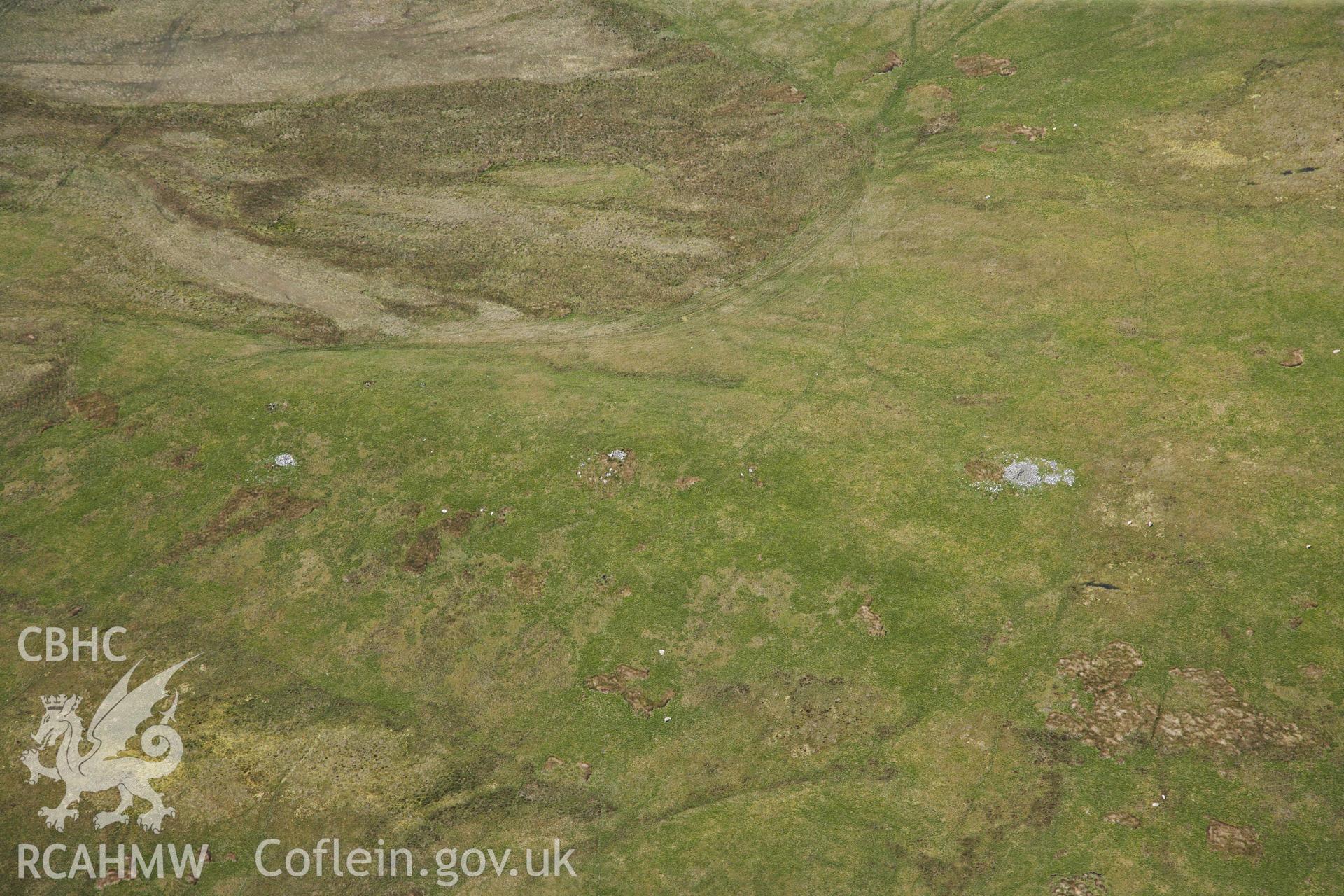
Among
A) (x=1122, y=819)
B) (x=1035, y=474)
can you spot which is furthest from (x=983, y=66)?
(x=1122, y=819)

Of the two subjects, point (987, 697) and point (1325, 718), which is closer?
point (1325, 718)

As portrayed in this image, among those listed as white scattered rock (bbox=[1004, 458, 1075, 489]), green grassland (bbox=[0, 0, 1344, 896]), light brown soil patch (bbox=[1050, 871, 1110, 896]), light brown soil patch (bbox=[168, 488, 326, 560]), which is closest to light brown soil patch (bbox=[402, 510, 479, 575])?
green grassland (bbox=[0, 0, 1344, 896])

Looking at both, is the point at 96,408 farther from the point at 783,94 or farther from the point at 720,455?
the point at 783,94

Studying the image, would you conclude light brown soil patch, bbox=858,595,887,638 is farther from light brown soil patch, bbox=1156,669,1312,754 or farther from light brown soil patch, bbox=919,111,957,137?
light brown soil patch, bbox=919,111,957,137

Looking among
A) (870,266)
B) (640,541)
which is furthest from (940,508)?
(870,266)

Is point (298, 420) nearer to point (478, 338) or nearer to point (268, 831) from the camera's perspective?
point (478, 338)

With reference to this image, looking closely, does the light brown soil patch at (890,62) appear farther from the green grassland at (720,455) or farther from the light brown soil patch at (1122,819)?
the light brown soil patch at (1122,819)

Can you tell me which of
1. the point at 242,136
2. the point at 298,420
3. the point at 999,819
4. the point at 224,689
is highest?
the point at 242,136

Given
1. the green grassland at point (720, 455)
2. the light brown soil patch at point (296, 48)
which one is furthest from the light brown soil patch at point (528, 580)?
the light brown soil patch at point (296, 48)
